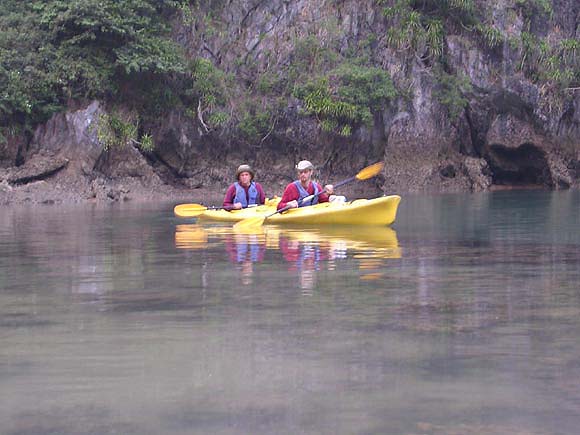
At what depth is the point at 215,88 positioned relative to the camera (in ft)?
75.0

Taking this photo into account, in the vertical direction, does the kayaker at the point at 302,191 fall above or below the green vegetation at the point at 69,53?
below

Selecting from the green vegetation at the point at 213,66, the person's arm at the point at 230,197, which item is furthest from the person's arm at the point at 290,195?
the green vegetation at the point at 213,66

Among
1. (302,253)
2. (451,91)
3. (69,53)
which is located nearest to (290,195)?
(302,253)

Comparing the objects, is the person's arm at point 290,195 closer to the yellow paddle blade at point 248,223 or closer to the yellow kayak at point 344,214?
the yellow kayak at point 344,214

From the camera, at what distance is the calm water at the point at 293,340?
315 centimetres

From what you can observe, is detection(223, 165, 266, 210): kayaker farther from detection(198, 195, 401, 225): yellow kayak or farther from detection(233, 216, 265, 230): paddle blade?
detection(233, 216, 265, 230): paddle blade

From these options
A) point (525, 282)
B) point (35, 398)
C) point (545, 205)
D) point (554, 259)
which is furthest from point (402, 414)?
point (545, 205)

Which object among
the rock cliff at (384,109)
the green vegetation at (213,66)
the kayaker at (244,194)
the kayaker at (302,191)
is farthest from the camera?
the rock cliff at (384,109)

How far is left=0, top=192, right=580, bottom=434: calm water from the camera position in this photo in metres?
3.15

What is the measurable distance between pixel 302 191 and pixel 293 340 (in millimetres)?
7700

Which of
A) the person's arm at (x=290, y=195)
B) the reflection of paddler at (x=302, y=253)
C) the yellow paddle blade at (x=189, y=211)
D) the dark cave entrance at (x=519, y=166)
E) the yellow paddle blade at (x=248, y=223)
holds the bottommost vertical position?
the reflection of paddler at (x=302, y=253)

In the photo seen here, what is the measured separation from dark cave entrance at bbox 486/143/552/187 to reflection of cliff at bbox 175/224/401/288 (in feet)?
48.5

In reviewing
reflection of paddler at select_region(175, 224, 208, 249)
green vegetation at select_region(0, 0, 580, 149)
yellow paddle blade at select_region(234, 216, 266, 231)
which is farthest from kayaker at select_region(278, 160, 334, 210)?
green vegetation at select_region(0, 0, 580, 149)

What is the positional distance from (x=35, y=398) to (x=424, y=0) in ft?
72.1
